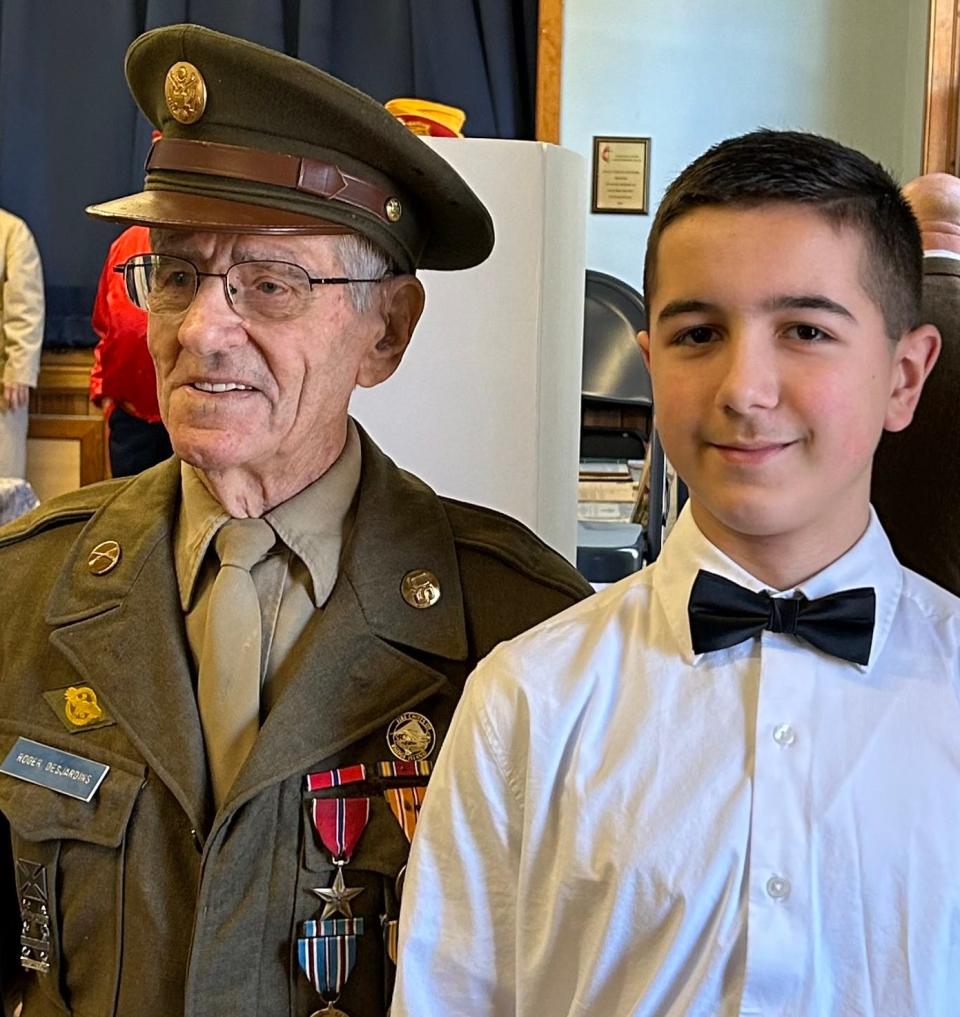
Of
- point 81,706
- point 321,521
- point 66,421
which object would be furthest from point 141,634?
point 66,421

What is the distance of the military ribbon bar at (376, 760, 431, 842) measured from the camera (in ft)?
3.59

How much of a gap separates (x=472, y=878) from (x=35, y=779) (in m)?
0.41

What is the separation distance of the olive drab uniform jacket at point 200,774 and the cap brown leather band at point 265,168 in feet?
0.92

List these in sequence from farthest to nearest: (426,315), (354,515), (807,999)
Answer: (426,315)
(354,515)
(807,999)

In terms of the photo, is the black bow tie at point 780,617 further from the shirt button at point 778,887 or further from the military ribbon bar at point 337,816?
the military ribbon bar at point 337,816

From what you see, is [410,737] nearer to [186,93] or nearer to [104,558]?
[104,558]

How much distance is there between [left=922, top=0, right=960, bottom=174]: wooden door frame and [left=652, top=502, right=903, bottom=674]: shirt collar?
226 cm

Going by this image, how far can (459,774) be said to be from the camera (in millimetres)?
953

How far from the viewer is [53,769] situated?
1104mm

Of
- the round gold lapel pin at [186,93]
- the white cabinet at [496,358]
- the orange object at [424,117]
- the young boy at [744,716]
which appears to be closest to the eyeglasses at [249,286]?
the round gold lapel pin at [186,93]

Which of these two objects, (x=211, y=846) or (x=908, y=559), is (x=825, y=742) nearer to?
(x=908, y=559)

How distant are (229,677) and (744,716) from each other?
45cm

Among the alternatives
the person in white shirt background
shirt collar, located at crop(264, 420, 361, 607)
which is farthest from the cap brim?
the person in white shirt background

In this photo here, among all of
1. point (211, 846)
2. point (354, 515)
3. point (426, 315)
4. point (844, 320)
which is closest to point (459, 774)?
point (211, 846)
